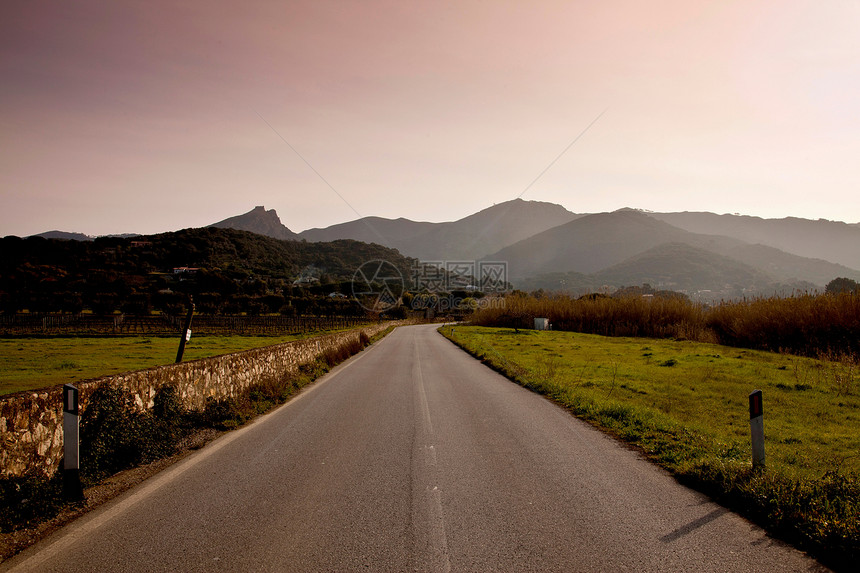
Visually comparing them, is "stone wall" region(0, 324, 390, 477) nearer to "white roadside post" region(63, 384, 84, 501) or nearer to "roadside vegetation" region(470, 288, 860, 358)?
"white roadside post" region(63, 384, 84, 501)

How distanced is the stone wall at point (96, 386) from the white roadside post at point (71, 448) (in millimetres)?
193

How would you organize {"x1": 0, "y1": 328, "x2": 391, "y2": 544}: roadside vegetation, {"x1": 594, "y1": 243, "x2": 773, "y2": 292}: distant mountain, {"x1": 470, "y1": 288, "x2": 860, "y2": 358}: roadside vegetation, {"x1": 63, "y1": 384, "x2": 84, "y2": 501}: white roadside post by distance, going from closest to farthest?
{"x1": 0, "y1": 328, "x2": 391, "y2": 544}: roadside vegetation
{"x1": 63, "y1": 384, "x2": 84, "y2": 501}: white roadside post
{"x1": 470, "y1": 288, "x2": 860, "y2": 358}: roadside vegetation
{"x1": 594, "y1": 243, "x2": 773, "y2": 292}: distant mountain

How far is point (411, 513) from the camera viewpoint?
474 centimetres

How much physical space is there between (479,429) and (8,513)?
6278mm

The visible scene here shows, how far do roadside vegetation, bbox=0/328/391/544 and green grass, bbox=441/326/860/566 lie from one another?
667 cm

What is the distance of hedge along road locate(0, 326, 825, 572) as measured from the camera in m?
3.80

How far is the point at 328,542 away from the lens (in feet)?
13.4

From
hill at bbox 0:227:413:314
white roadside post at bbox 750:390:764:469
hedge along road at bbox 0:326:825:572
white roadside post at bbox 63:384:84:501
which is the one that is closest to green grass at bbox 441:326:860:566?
white roadside post at bbox 750:390:764:469

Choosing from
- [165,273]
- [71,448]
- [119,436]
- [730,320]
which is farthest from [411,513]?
[165,273]

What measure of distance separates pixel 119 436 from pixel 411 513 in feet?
13.6

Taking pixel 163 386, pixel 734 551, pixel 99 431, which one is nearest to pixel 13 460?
pixel 99 431

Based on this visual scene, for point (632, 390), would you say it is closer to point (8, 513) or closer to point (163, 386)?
point (163, 386)

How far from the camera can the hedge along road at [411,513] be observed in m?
3.80

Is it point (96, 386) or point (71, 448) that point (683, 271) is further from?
point (71, 448)
